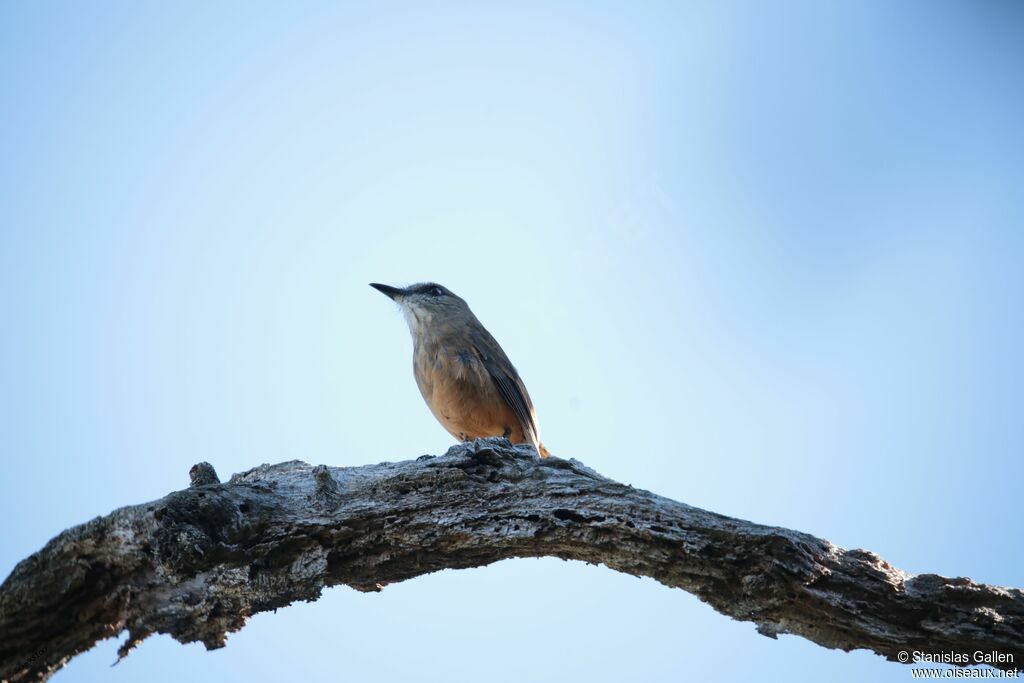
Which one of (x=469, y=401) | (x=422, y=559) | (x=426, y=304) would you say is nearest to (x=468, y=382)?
(x=469, y=401)

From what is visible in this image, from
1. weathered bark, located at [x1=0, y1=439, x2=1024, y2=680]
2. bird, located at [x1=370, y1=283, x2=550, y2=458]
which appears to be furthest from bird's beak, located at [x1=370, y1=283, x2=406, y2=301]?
weathered bark, located at [x1=0, y1=439, x2=1024, y2=680]

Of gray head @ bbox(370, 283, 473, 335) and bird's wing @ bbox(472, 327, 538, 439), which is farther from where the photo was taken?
gray head @ bbox(370, 283, 473, 335)

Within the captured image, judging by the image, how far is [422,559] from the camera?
3154mm

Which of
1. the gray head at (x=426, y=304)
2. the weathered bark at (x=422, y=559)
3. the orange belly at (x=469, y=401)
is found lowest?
the weathered bark at (x=422, y=559)

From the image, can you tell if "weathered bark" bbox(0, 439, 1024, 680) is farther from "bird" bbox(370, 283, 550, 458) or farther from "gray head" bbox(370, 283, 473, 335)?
"gray head" bbox(370, 283, 473, 335)

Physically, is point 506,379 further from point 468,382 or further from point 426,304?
point 426,304

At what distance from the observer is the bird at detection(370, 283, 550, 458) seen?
619 cm

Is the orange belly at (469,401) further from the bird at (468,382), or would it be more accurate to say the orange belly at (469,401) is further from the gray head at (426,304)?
the gray head at (426,304)

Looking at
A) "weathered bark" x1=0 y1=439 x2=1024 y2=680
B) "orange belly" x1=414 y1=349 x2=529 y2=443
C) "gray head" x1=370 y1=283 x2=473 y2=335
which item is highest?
"gray head" x1=370 y1=283 x2=473 y2=335

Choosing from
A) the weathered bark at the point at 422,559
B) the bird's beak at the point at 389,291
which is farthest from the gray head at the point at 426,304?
the weathered bark at the point at 422,559

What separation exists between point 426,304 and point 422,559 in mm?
4159

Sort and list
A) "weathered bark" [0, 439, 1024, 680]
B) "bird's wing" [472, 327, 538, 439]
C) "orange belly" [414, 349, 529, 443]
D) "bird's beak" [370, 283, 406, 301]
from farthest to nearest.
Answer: "bird's beak" [370, 283, 406, 301], "bird's wing" [472, 327, 538, 439], "orange belly" [414, 349, 529, 443], "weathered bark" [0, 439, 1024, 680]

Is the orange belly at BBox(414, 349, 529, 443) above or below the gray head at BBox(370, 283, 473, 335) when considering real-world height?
below

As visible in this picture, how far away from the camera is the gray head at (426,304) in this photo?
689cm
